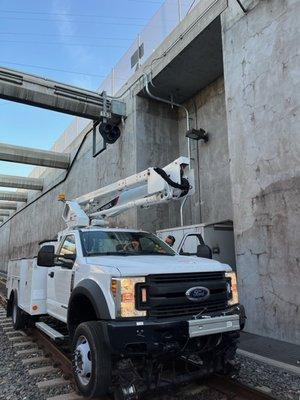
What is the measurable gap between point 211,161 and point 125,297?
10394mm

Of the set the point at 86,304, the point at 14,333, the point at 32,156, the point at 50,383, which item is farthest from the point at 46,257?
the point at 32,156

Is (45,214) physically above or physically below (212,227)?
above

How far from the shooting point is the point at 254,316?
8539mm

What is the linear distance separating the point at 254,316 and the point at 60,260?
457cm

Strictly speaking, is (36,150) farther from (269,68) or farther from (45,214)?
(269,68)

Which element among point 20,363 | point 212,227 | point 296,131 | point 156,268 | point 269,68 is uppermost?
point 269,68

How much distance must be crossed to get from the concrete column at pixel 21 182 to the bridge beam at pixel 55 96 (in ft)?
60.2

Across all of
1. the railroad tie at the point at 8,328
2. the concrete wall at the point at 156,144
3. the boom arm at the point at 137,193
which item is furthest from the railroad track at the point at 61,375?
the concrete wall at the point at 156,144

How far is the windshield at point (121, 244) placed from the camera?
6059mm

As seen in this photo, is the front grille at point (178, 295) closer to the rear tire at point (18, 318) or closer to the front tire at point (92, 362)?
the front tire at point (92, 362)

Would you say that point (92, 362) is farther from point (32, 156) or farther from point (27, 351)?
point (32, 156)

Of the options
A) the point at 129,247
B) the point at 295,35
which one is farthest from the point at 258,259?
the point at 295,35

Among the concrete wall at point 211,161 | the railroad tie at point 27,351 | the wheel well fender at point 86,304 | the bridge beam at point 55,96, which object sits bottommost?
the railroad tie at point 27,351

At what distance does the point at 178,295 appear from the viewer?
4.63 meters
